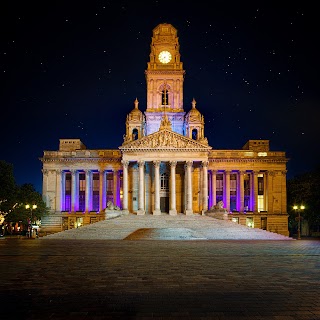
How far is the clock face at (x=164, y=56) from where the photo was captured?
84750 mm

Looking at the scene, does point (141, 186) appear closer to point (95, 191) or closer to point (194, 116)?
point (95, 191)

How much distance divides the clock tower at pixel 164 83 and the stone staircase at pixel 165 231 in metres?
22.2

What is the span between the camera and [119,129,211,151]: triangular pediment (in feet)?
239

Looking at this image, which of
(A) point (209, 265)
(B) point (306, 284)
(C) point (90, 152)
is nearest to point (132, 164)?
(C) point (90, 152)

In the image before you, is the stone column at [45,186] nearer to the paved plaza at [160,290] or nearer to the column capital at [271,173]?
the column capital at [271,173]

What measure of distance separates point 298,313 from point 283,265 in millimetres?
10700

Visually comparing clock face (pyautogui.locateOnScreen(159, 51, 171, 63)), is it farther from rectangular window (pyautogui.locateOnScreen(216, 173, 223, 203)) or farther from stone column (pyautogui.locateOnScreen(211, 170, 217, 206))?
rectangular window (pyautogui.locateOnScreen(216, 173, 223, 203))

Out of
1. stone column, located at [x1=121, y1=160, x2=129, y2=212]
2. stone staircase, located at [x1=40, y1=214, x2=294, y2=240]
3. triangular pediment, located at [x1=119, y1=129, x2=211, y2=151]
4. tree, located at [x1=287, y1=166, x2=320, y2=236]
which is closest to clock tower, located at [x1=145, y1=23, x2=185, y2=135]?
triangular pediment, located at [x1=119, y1=129, x2=211, y2=151]

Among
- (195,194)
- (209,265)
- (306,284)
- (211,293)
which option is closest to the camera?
(211,293)

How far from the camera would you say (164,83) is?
83.6m

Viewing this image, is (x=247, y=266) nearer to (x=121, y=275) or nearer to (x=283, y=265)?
(x=283, y=265)

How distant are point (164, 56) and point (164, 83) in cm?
555

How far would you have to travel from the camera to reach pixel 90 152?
84250 millimetres

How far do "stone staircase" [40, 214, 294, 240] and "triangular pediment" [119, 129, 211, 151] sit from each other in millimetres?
12130
